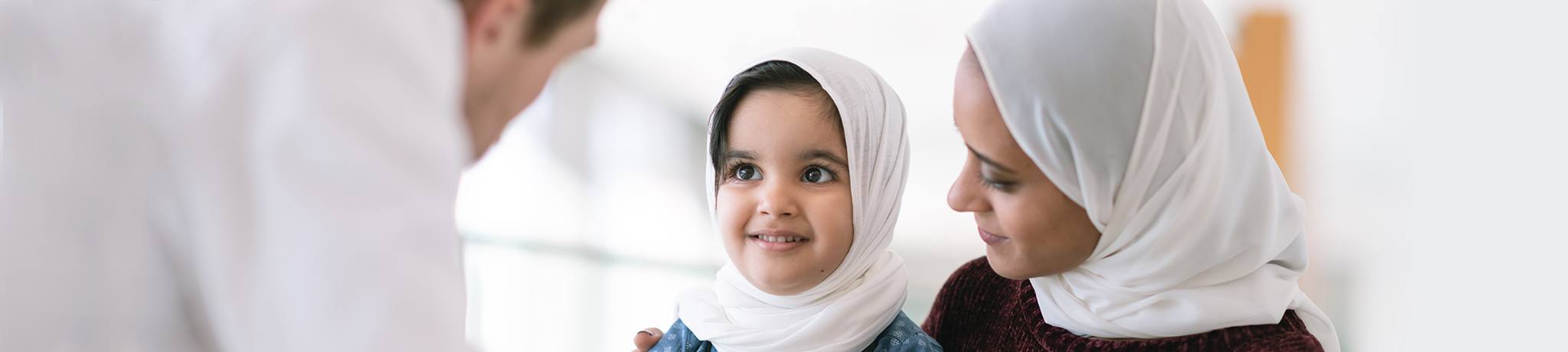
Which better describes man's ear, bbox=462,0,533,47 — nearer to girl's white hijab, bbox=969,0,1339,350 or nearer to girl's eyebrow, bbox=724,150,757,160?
girl's white hijab, bbox=969,0,1339,350

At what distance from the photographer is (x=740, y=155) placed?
1.86 metres

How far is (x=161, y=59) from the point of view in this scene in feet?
2.82

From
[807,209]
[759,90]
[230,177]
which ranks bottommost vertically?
[807,209]

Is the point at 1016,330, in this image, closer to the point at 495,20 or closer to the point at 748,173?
the point at 748,173

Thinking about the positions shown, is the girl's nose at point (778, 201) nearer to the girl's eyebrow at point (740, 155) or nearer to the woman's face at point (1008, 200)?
the girl's eyebrow at point (740, 155)

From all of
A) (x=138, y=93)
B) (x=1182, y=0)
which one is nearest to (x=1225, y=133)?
(x=1182, y=0)

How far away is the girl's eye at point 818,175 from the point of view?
1.83m

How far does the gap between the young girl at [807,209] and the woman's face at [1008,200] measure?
0.32 metres

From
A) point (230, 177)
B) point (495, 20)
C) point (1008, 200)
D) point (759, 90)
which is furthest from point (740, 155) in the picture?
point (230, 177)

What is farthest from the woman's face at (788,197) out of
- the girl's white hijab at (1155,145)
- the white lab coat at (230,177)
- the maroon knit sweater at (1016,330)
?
the white lab coat at (230,177)

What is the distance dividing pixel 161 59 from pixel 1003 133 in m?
0.96

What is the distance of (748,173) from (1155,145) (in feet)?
2.32

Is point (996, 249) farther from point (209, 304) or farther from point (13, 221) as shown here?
point (13, 221)

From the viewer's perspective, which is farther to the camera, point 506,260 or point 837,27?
point 837,27
